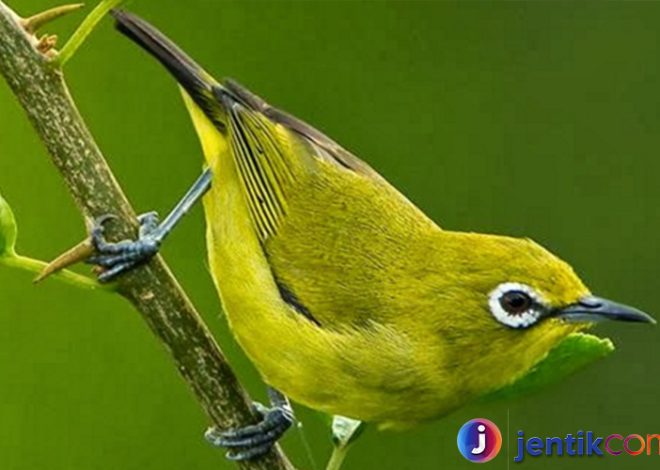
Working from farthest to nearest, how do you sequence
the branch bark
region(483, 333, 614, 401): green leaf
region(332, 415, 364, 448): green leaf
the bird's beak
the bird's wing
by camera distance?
the bird's wing → the bird's beak → region(332, 415, 364, 448): green leaf → region(483, 333, 614, 401): green leaf → the branch bark

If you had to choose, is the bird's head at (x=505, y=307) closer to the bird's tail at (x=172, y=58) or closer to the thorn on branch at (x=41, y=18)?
the bird's tail at (x=172, y=58)

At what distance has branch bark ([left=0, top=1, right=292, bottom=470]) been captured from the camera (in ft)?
8.89

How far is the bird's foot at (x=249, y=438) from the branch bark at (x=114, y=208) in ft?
Result: 0.06

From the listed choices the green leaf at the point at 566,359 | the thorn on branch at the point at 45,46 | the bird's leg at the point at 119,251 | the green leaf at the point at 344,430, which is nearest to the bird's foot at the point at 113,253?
the bird's leg at the point at 119,251

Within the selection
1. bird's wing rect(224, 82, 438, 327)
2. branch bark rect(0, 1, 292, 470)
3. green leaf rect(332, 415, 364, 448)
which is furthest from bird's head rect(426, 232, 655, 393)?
branch bark rect(0, 1, 292, 470)

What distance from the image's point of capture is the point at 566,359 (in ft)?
9.86

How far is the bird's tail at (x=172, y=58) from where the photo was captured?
12.6 feet

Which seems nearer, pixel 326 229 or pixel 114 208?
pixel 114 208

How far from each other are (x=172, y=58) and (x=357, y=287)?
747mm

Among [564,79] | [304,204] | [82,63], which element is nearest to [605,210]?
[564,79]

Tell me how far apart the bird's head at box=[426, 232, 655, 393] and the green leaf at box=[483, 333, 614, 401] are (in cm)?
53

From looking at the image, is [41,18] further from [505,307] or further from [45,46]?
[505,307]

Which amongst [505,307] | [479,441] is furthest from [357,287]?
[479,441]

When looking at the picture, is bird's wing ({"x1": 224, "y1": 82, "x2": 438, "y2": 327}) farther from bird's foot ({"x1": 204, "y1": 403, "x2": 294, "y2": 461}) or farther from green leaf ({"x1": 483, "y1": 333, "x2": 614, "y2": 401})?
green leaf ({"x1": 483, "y1": 333, "x2": 614, "y2": 401})
